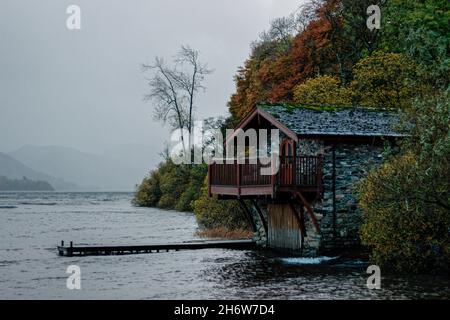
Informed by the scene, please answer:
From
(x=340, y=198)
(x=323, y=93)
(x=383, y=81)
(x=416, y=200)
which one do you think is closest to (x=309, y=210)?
(x=340, y=198)

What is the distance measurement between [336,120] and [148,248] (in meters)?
10.4

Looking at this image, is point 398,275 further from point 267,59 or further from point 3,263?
point 267,59

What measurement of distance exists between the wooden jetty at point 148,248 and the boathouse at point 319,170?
4425 mm

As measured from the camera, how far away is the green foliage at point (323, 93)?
41.0 meters

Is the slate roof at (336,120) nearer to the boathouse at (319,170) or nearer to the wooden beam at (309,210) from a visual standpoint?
the boathouse at (319,170)

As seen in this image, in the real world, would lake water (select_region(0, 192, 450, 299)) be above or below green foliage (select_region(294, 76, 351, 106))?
below

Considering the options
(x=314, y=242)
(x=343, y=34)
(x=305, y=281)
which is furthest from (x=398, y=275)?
(x=343, y=34)

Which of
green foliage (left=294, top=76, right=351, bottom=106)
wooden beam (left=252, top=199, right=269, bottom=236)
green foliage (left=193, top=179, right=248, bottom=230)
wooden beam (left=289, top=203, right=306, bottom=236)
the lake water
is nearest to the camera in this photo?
the lake water

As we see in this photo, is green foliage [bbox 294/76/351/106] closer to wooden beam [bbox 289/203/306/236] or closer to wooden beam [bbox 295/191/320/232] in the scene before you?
wooden beam [bbox 289/203/306/236]

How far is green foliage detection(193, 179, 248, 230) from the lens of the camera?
132 feet

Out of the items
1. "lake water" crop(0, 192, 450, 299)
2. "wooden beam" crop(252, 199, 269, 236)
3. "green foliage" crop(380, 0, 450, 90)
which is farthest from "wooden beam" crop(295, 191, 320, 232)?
"green foliage" crop(380, 0, 450, 90)

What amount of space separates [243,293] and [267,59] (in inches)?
1580

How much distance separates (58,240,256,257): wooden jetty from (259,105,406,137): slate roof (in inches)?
300
